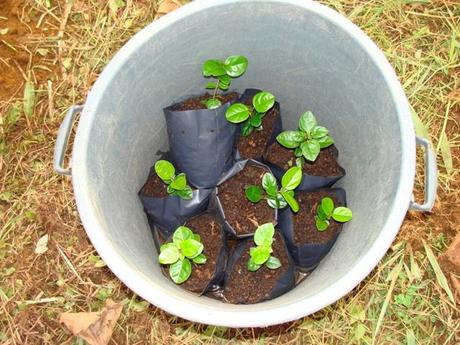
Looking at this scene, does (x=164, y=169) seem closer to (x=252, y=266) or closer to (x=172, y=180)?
(x=172, y=180)

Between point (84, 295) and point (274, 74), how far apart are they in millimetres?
814

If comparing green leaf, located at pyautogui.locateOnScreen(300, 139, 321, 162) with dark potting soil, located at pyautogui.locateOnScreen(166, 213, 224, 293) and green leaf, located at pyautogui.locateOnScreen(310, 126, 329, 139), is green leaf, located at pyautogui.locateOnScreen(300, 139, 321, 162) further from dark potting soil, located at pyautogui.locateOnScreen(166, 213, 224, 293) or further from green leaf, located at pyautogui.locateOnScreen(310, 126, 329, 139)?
dark potting soil, located at pyautogui.locateOnScreen(166, 213, 224, 293)

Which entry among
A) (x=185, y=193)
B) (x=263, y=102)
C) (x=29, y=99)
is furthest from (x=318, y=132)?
(x=29, y=99)

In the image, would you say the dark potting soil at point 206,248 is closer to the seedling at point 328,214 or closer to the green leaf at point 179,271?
the green leaf at point 179,271

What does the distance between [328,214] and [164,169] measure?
38 cm

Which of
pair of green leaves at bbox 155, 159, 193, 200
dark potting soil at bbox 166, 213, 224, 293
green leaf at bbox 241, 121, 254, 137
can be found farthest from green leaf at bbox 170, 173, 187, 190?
green leaf at bbox 241, 121, 254, 137

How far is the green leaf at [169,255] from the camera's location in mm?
1004

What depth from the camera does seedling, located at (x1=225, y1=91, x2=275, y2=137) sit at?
43.8 inches

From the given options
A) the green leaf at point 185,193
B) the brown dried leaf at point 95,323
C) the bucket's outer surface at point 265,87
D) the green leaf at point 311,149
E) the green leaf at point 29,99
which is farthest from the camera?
the green leaf at point 29,99

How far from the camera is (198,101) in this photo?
4.05 feet

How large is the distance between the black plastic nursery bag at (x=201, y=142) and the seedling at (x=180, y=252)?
242 millimetres

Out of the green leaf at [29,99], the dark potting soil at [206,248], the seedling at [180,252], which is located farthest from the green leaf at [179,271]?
the green leaf at [29,99]

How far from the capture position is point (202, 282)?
1.15 meters

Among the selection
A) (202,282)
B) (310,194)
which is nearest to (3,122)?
(202,282)
